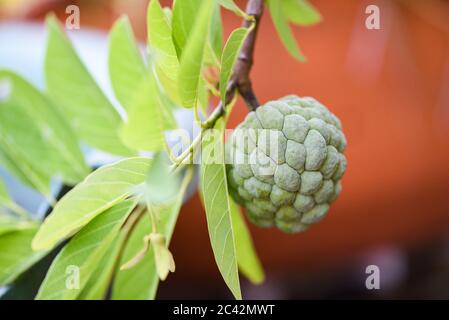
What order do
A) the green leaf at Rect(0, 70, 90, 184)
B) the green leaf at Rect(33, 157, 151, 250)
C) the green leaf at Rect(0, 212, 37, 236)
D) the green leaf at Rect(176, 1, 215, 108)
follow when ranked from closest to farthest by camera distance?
the green leaf at Rect(176, 1, 215, 108), the green leaf at Rect(33, 157, 151, 250), the green leaf at Rect(0, 212, 37, 236), the green leaf at Rect(0, 70, 90, 184)

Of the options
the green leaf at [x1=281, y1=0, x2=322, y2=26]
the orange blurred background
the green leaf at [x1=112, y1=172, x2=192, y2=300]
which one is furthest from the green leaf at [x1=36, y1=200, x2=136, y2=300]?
the orange blurred background

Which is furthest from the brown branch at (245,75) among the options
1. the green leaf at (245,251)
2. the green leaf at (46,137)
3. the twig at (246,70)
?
the green leaf at (46,137)

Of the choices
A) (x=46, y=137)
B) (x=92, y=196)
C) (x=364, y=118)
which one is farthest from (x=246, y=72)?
(x=364, y=118)

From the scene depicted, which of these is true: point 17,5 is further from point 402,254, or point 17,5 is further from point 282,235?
point 402,254

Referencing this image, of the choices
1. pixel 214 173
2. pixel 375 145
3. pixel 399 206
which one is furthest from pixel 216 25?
pixel 399 206

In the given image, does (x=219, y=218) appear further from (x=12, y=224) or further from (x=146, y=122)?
(x=12, y=224)
